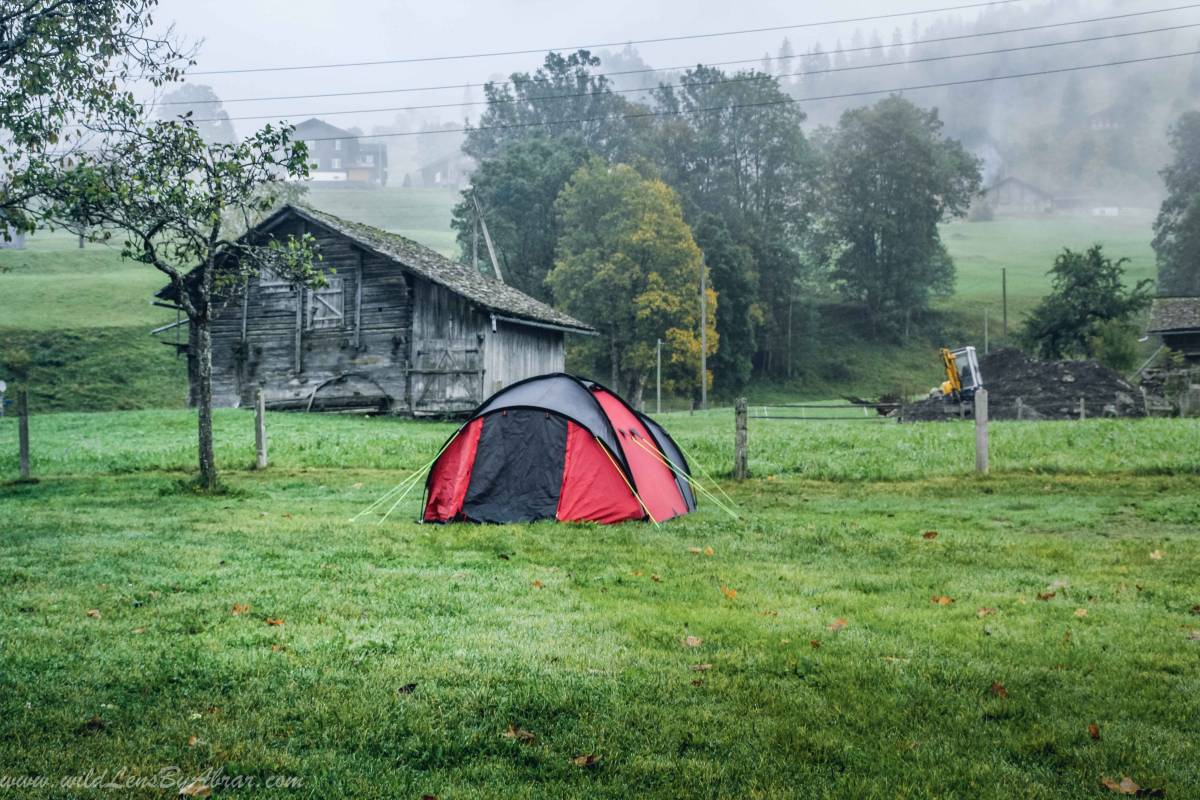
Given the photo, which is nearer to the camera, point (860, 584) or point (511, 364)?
point (860, 584)

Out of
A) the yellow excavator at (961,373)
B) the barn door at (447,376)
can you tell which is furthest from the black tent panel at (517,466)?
the yellow excavator at (961,373)

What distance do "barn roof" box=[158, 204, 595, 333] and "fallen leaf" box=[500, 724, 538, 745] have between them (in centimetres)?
2730

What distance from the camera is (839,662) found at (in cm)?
580

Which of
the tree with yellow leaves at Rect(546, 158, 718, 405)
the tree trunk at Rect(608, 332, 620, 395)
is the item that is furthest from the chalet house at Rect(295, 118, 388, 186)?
the tree trunk at Rect(608, 332, 620, 395)

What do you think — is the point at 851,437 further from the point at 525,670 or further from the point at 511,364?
the point at 525,670

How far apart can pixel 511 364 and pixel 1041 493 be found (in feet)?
75.3

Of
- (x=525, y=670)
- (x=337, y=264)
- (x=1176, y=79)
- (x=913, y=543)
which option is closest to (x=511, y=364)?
(x=337, y=264)

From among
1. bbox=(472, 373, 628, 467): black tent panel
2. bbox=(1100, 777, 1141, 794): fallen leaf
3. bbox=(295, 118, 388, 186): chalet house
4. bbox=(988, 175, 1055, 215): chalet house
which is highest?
bbox=(295, 118, 388, 186): chalet house

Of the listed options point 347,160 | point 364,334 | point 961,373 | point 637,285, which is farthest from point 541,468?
point 347,160

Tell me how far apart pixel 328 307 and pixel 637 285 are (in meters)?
24.6

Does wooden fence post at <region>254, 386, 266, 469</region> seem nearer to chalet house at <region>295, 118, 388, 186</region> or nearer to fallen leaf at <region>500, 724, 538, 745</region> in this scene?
fallen leaf at <region>500, 724, 538, 745</region>

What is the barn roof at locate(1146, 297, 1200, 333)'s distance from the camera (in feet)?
146

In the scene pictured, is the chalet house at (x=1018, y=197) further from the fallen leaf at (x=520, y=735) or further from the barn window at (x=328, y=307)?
the fallen leaf at (x=520, y=735)

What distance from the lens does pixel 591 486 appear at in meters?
12.0
